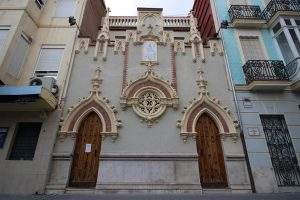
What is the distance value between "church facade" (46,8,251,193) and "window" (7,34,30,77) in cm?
260

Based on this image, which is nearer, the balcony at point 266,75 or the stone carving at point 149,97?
the stone carving at point 149,97

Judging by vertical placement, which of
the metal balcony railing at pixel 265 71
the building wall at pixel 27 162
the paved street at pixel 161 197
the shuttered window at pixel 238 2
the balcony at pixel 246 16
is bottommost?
the paved street at pixel 161 197

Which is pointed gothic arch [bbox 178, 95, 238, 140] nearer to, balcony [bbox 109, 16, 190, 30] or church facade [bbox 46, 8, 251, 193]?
church facade [bbox 46, 8, 251, 193]

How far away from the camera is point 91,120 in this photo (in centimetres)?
1182

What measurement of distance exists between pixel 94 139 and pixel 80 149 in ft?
2.47

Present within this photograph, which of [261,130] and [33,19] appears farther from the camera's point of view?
[33,19]

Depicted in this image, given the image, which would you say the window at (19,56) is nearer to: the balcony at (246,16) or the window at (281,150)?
the balcony at (246,16)

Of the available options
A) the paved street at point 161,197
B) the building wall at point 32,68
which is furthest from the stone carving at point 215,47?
the building wall at point 32,68

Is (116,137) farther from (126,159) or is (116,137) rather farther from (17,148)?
(17,148)

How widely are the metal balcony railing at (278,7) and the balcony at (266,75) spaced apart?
10.1 ft

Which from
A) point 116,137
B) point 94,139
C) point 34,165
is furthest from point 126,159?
point 34,165

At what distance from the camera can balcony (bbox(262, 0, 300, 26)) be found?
1339 cm

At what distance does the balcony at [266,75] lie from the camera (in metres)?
11.9

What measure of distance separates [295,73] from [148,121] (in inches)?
295
